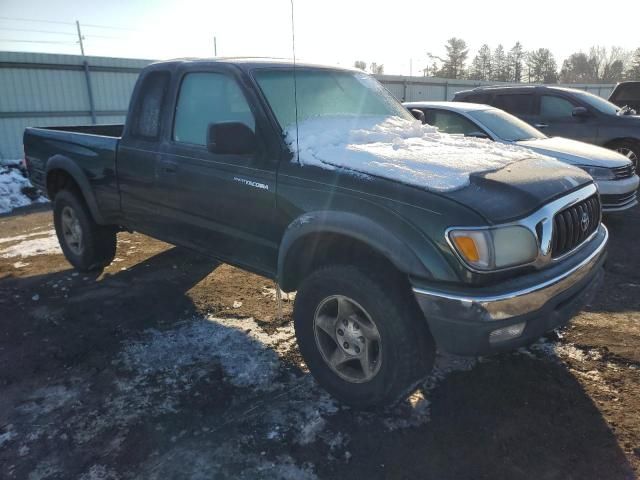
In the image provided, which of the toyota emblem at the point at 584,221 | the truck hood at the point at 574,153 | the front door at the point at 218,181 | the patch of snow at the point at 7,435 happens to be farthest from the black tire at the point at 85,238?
the truck hood at the point at 574,153

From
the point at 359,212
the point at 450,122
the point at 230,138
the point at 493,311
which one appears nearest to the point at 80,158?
the point at 230,138

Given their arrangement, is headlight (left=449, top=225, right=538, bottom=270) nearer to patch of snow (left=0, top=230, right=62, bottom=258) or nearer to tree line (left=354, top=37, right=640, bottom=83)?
patch of snow (left=0, top=230, right=62, bottom=258)

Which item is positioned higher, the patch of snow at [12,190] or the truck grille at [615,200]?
the truck grille at [615,200]

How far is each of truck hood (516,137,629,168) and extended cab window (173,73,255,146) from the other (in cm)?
427

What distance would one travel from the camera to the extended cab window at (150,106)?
386cm

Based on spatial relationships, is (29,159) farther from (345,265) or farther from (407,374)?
(407,374)

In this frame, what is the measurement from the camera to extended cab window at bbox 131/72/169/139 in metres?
3.86

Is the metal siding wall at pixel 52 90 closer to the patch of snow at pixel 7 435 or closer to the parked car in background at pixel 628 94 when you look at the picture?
the patch of snow at pixel 7 435

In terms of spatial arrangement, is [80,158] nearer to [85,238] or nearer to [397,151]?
[85,238]

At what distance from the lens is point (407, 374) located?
2.49 metres

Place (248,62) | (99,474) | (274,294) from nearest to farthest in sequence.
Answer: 1. (99,474)
2. (248,62)
3. (274,294)

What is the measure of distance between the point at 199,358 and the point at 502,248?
7.08 feet

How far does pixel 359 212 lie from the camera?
2.53 meters

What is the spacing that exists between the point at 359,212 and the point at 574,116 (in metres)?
7.29
